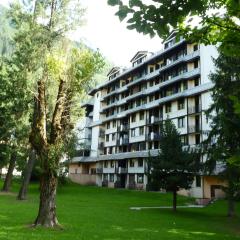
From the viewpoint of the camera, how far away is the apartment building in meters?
50.6

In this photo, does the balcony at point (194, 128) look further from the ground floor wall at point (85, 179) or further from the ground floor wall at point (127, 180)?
the ground floor wall at point (85, 179)

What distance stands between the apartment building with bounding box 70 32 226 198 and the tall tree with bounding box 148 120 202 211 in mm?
12078

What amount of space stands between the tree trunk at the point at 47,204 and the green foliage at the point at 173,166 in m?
14.4

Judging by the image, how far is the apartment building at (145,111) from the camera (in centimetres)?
5059

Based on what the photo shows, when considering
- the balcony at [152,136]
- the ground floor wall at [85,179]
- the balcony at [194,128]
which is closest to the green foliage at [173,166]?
the balcony at [194,128]

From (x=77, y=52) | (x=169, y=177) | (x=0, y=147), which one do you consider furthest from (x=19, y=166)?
(x=77, y=52)

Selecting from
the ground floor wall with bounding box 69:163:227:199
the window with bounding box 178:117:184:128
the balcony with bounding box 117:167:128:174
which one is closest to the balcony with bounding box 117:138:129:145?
the ground floor wall with bounding box 69:163:227:199

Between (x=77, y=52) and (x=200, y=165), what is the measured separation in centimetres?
1631

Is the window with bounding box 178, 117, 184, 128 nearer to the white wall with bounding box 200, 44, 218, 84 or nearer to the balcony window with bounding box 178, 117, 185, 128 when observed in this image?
the balcony window with bounding box 178, 117, 185, 128

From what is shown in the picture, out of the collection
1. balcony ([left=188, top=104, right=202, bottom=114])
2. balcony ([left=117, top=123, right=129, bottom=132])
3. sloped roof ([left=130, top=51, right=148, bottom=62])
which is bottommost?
balcony ([left=188, top=104, right=202, bottom=114])

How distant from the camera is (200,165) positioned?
30203 mm

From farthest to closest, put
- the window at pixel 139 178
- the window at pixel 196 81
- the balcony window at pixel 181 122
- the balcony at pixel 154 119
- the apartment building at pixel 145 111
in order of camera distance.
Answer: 1. the window at pixel 139 178
2. the balcony at pixel 154 119
3. the balcony window at pixel 181 122
4. the window at pixel 196 81
5. the apartment building at pixel 145 111

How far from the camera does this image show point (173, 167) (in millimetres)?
29344

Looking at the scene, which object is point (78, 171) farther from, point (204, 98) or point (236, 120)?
point (236, 120)
